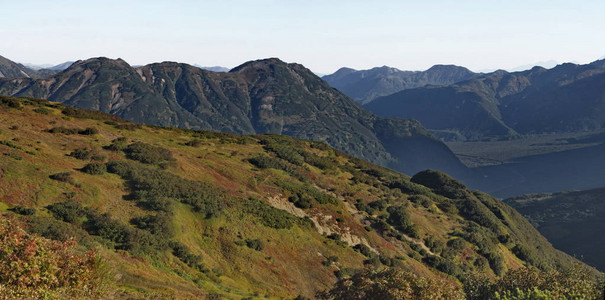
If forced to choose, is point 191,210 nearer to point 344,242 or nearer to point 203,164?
point 203,164

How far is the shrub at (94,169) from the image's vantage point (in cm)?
4276

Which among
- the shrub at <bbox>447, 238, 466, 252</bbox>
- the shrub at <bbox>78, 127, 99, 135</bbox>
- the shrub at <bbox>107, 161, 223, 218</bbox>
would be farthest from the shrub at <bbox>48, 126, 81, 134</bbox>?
the shrub at <bbox>447, 238, 466, 252</bbox>

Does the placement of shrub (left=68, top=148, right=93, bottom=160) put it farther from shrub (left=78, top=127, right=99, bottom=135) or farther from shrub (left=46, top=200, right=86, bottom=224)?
shrub (left=46, top=200, right=86, bottom=224)

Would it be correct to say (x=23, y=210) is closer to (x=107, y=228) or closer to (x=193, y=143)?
(x=107, y=228)

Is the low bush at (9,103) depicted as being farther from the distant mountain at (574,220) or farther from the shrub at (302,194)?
the distant mountain at (574,220)

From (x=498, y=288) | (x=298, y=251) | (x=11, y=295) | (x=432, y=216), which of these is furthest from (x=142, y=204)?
(x=432, y=216)

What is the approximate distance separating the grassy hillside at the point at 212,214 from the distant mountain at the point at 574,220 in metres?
75.4

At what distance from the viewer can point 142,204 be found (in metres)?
40.5

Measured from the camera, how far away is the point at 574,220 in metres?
165

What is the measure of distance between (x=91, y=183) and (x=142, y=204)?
5588mm

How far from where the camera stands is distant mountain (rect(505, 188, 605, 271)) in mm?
138250

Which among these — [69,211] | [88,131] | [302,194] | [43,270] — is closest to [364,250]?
[302,194]

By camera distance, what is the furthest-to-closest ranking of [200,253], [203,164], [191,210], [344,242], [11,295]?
[203,164]
[344,242]
[191,210]
[200,253]
[11,295]

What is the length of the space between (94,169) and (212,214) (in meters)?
13.8
